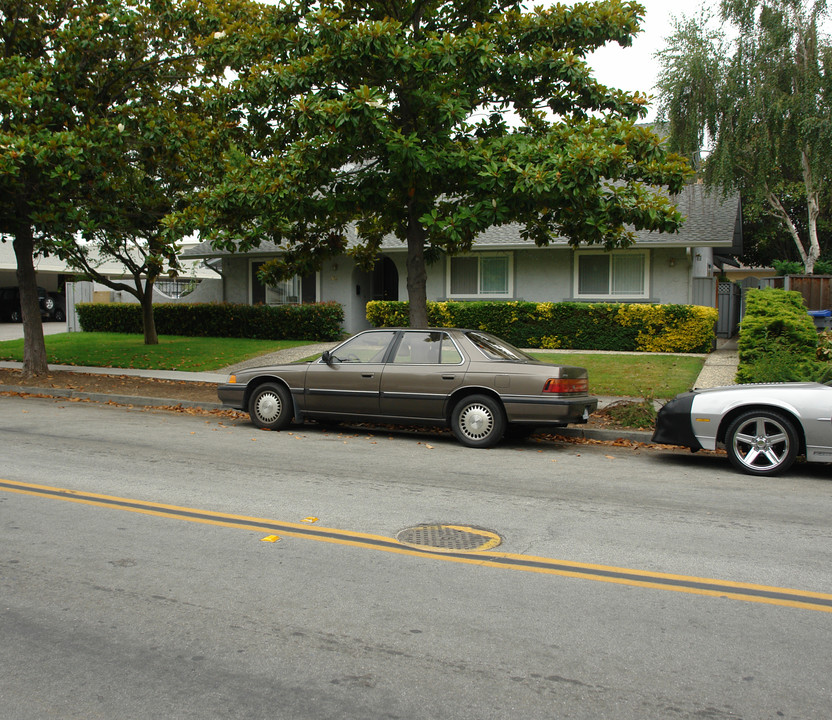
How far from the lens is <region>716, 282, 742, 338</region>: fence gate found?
2373 cm

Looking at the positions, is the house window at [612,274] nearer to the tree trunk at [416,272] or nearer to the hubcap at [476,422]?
the tree trunk at [416,272]

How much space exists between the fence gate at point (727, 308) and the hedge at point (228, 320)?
37.8 ft

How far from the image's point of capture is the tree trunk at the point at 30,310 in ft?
54.3

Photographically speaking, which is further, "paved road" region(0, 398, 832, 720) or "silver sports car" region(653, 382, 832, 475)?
"silver sports car" region(653, 382, 832, 475)

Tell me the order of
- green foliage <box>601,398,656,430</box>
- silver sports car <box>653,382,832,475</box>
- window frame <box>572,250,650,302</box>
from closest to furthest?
silver sports car <box>653,382,832,475</box>
green foliage <box>601,398,656,430</box>
window frame <box>572,250,650,302</box>

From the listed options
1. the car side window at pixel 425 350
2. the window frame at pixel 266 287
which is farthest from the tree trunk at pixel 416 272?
the window frame at pixel 266 287

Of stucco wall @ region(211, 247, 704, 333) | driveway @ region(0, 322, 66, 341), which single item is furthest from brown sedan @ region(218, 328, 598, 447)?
driveway @ region(0, 322, 66, 341)

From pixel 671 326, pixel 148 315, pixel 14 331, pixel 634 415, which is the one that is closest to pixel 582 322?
pixel 671 326

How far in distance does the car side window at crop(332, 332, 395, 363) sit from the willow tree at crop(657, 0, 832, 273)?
57.8 ft

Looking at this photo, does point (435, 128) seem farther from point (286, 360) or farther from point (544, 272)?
point (544, 272)

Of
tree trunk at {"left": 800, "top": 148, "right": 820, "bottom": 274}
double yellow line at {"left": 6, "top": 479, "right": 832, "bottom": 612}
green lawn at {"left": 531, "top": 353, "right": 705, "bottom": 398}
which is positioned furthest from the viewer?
tree trunk at {"left": 800, "top": 148, "right": 820, "bottom": 274}

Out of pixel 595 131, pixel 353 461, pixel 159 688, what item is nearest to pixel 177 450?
pixel 353 461

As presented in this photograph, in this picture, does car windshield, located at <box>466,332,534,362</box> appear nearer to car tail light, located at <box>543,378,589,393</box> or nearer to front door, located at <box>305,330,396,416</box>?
car tail light, located at <box>543,378,589,393</box>

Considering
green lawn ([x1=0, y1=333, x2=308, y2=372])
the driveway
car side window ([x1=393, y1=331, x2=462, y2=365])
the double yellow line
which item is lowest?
the double yellow line
